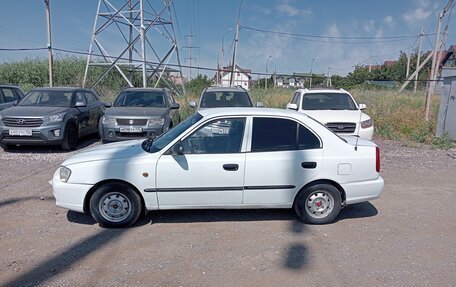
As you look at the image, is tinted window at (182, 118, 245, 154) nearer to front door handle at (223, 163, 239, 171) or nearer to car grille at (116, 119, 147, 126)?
front door handle at (223, 163, 239, 171)

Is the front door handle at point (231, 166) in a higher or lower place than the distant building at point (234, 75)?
lower

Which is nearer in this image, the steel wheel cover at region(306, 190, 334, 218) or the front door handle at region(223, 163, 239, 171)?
the front door handle at region(223, 163, 239, 171)

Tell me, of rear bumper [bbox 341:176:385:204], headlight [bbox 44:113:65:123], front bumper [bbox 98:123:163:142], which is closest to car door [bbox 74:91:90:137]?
headlight [bbox 44:113:65:123]

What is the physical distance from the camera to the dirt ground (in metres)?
2.89

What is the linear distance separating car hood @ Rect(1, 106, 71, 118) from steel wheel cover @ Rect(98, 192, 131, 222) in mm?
5034

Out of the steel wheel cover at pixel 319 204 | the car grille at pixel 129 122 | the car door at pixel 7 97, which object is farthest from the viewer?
the car door at pixel 7 97

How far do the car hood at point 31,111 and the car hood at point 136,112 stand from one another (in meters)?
1.28

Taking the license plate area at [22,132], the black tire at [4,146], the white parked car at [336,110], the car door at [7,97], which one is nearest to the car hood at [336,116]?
the white parked car at [336,110]

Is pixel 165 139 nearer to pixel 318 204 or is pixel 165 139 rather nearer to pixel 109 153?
pixel 109 153

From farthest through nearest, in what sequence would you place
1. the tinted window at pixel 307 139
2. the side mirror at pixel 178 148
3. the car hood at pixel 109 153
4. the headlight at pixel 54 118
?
the headlight at pixel 54 118
the tinted window at pixel 307 139
the car hood at pixel 109 153
the side mirror at pixel 178 148

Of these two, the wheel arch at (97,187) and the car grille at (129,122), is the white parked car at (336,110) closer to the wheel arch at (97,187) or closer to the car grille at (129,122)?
the car grille at (129,122)

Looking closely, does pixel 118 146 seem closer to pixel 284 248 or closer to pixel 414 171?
pixel 284 248

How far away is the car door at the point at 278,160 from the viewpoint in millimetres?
3826

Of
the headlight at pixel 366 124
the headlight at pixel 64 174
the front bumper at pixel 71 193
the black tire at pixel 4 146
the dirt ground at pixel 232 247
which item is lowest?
the dirt ground at pixel 232 247
